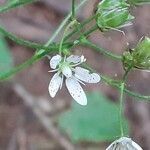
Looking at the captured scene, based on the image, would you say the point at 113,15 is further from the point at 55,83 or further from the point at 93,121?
the point at 93,121

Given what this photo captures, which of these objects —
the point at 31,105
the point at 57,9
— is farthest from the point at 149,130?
the point at 57,9

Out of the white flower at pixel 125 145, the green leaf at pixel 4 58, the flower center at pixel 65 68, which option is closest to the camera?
the white flower at pixel 125 145

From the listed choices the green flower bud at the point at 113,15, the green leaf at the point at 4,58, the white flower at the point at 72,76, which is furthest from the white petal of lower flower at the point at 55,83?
the green leaf at the point at 4,58

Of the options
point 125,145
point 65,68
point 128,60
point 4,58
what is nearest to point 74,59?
point 65,68

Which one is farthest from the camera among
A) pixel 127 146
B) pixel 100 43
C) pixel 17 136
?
pixel 100 43

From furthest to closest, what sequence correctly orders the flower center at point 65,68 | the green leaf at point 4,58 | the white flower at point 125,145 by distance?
the green leaf at point 4,58 → the flower center at point 65,68 → the white flower at point 125,145

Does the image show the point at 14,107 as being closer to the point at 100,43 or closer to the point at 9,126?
the point at 9,126

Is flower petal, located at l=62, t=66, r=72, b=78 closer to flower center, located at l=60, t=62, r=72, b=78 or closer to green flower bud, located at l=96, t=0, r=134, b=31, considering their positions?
flower center, located at l=60, t=62, r=72, b=78

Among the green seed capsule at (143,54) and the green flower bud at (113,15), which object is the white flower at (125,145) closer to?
the green seed capsule at (143,54)

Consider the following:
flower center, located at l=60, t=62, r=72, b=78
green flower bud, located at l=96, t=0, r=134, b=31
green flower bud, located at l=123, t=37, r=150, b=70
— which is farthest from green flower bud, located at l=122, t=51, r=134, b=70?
flower center, located at l=60, t=62, r=72, b=78
